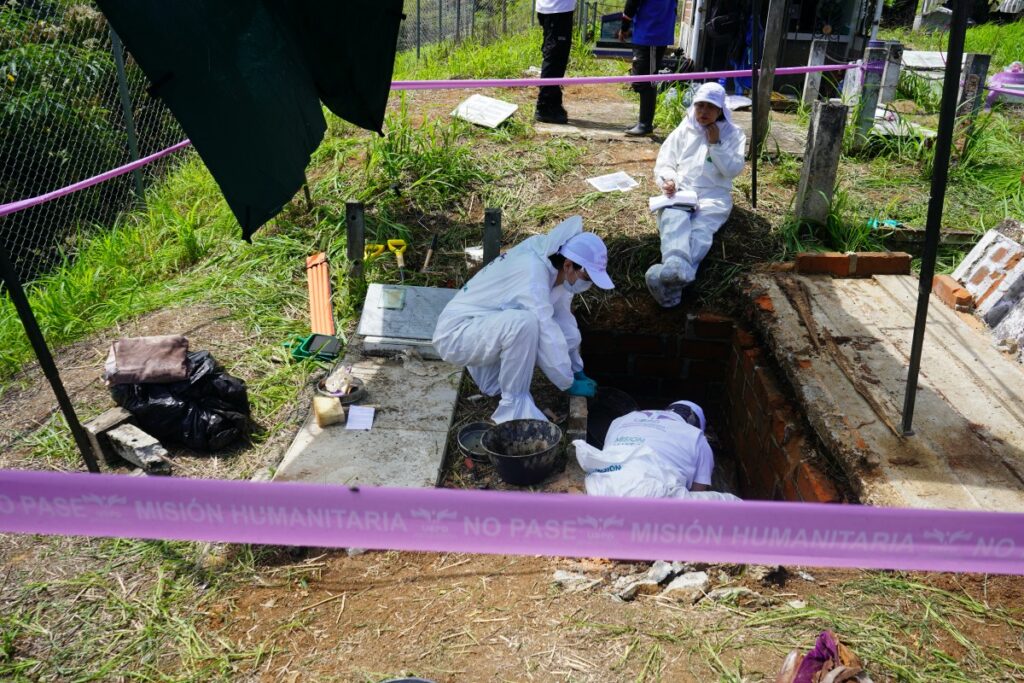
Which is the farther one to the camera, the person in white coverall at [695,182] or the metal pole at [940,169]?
the person in white coverall at [695,182]

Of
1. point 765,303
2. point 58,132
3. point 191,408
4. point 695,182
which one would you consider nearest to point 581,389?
point 765,303

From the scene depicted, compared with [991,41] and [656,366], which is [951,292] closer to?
[656,366]

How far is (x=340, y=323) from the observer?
5172 mm

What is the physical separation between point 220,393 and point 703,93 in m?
3.65

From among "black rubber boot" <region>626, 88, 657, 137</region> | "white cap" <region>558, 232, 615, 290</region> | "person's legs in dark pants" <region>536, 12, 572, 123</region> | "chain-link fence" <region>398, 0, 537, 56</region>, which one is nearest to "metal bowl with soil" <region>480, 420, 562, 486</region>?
"white cap" <region>558, 232, 615, 290</region>

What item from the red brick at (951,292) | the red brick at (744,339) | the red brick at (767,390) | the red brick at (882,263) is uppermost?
the red brick at (882,263)

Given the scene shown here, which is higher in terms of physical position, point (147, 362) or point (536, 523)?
point (536, 523)

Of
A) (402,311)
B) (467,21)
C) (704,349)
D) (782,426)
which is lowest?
(704,349)

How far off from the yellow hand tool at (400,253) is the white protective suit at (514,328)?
92 cm

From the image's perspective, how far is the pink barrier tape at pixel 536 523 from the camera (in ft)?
6.50

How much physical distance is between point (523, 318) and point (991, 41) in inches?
527

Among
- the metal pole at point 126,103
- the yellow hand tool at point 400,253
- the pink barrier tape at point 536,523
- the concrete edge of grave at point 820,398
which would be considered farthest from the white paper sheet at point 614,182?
the pink barrier tape at point 536,523

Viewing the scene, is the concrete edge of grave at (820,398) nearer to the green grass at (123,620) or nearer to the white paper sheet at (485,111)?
the green grass at (123,620)

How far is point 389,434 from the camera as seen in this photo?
13.8 ft
